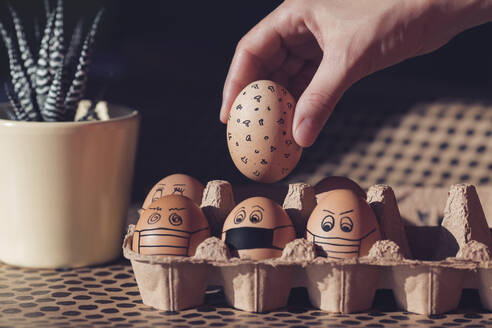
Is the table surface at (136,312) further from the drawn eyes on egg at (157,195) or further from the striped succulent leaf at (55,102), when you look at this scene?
the striped succulent leaf at (55,102)

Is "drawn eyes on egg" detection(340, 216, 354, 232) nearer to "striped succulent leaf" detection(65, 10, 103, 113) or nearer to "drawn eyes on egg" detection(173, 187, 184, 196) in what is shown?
"drawn eyes on egg" detection(173, 187, 184, 196)

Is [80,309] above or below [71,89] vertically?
below

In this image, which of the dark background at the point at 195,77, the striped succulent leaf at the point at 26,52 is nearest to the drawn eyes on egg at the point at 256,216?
the striped succulent leaf at the point at 26,52

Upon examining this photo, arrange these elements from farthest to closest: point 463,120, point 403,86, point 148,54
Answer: point 148,54 < point 403,86 < point 463,120

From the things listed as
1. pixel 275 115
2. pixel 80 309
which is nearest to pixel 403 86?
pixel 275 115

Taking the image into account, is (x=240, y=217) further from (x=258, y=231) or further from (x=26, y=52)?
(x=26, y=52)

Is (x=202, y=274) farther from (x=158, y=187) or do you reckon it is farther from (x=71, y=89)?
(x=71, y=89)

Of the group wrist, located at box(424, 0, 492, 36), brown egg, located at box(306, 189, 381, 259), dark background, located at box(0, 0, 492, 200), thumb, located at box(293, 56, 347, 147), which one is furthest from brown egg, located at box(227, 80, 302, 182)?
dark background, located at box(0, 0, 492, 200)

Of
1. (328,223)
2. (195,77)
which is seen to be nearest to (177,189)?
(328,223)
